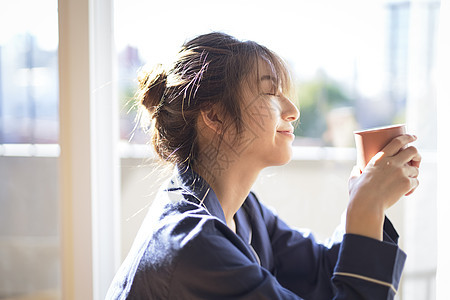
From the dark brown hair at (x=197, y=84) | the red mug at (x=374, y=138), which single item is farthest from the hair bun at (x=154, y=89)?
the red mug at (x=374, y=138)

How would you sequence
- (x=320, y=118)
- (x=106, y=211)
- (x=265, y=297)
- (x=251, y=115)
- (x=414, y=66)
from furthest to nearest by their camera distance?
Answer: (x=320, y=118), (x=106, y=211), (x=414, y=66), (x=251, y=115), (x=265, y=297)

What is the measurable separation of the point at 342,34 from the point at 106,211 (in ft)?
2.86

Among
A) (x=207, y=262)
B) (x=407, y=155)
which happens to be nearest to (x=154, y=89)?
(x=207, y=262)

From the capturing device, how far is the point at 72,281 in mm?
1245

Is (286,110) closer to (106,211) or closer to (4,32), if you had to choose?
(106,211)

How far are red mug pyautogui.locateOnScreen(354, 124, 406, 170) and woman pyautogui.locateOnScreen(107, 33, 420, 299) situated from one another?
0.02 meters

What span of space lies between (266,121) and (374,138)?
22 cm

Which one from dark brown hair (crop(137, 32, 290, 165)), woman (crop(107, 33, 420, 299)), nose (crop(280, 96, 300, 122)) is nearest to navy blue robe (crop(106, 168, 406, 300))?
woman (crop(107, 33, 420, 299))

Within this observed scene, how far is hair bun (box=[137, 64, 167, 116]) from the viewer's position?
951mm

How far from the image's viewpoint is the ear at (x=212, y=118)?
3.01 ft

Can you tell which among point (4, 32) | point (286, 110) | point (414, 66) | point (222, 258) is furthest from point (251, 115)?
point (4, 32)

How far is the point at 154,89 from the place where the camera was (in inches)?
→ 37.6

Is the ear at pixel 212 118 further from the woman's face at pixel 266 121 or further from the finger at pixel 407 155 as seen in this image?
the finger at pixel 407 155

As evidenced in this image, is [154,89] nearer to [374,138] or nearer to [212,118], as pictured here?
[212,118]
